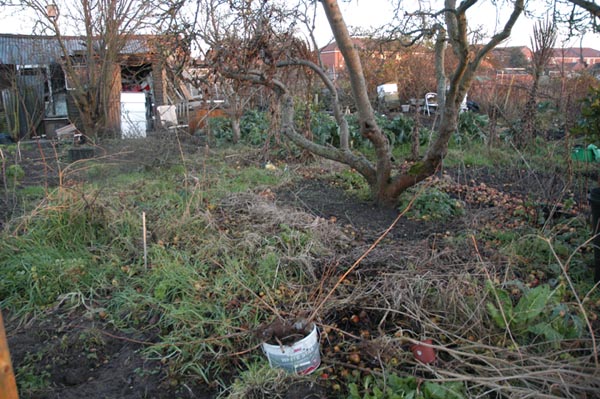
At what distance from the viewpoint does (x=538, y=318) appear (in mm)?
2979

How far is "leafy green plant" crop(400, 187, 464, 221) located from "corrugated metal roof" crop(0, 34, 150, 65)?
9165 mm

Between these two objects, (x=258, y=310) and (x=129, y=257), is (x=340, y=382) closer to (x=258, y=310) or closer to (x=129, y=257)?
(x=258, y=310)

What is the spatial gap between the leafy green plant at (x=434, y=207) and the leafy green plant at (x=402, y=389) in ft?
9.32

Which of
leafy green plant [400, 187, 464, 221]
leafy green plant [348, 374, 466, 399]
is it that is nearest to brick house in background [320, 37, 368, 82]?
leafy green plant [400, 187, 464, 221]

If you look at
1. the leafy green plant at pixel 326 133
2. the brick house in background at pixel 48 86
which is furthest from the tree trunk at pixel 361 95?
the brick house in background at pixel 48 86

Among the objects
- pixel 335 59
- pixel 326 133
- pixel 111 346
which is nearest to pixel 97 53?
pixel 326 133

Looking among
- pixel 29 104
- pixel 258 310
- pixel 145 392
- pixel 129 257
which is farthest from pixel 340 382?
pixel 29 104

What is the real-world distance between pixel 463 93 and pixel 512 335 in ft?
9.60

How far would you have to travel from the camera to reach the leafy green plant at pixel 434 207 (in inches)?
211

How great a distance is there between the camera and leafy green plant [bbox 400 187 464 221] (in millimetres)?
5352

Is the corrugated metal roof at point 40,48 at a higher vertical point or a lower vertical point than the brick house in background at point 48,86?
higher

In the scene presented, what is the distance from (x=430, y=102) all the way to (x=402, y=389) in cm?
1474

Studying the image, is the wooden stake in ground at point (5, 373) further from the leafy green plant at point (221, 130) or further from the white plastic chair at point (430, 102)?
the white plastic chair at point (430, 102)

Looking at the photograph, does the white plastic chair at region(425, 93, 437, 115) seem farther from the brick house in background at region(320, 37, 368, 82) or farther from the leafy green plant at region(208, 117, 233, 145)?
the leafy green plant at region(208, 117, 233, 145)
